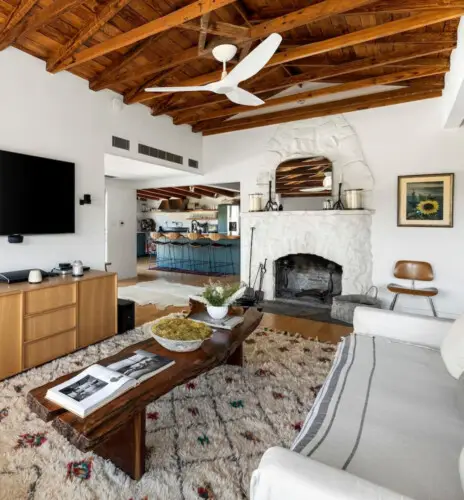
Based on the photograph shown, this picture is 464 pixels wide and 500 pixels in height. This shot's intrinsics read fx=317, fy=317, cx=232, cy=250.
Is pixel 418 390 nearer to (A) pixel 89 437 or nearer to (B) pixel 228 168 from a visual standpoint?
(A) pixel 89 437

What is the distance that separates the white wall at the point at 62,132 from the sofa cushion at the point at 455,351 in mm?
3603

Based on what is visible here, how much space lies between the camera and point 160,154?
200 inches

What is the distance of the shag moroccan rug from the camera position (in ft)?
16.2

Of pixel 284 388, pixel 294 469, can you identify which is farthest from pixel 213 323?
pixel 294 469

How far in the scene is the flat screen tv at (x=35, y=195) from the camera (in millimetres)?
2971

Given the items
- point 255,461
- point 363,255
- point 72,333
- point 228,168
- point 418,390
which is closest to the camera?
point 418,390

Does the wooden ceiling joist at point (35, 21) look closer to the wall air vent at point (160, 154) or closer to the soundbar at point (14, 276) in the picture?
the wall air vent at point (160, 154)

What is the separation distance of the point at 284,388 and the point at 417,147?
12.0 ft

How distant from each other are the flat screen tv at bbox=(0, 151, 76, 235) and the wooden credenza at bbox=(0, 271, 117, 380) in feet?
A: 2.00

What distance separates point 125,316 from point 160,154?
8.89ft

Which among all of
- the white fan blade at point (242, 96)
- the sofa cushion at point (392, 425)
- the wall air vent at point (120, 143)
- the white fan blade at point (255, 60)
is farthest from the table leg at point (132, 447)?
the wall air vent at point (120, 143)

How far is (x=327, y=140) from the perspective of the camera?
190 inches

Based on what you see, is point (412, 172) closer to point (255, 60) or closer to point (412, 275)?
point (412, 275)

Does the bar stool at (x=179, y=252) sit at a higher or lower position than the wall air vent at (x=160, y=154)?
lower
